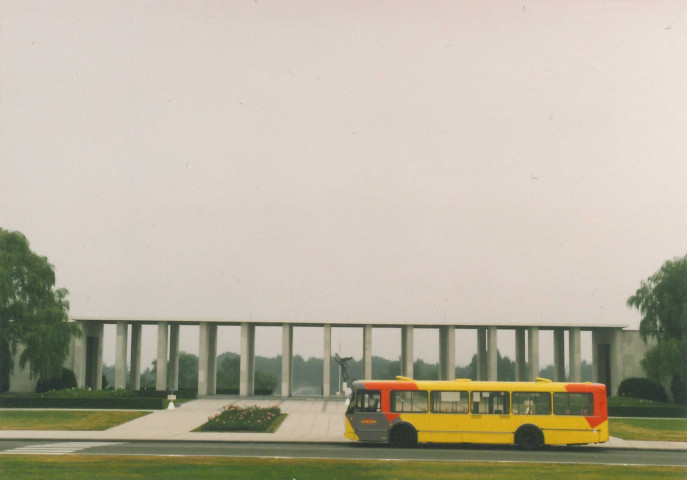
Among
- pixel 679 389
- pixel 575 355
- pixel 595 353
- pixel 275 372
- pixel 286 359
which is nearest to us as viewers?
pixel 679 389

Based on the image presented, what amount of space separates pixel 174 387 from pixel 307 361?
10553 cm

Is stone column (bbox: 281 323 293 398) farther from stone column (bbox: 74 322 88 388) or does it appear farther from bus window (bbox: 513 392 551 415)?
bus window (bbox: 513 392 551 415)

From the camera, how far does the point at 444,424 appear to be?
95.2 feet

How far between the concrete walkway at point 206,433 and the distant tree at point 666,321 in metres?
19.4

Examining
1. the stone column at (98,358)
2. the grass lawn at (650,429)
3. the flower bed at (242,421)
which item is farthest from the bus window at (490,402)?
the stone column at (98,358)

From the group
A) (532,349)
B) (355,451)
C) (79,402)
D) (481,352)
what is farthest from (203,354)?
(355,451)

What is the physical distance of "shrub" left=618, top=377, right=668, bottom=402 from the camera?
177ft

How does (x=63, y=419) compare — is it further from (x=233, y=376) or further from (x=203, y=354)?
(x=233, y=376)

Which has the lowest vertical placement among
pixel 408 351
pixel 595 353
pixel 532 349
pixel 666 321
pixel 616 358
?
pixel 616 358

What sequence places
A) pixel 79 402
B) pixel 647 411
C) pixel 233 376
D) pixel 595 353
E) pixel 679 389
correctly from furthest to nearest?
pixel 233 376 < pixel 595 353 < pixel 679 389 < pixel 79 402 < pixel 647 411

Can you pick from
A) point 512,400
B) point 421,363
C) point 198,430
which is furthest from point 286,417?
point 421,363

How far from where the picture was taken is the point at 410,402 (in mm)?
29234

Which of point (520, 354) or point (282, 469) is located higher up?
point (520, 354)

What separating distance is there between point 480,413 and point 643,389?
30038mm
